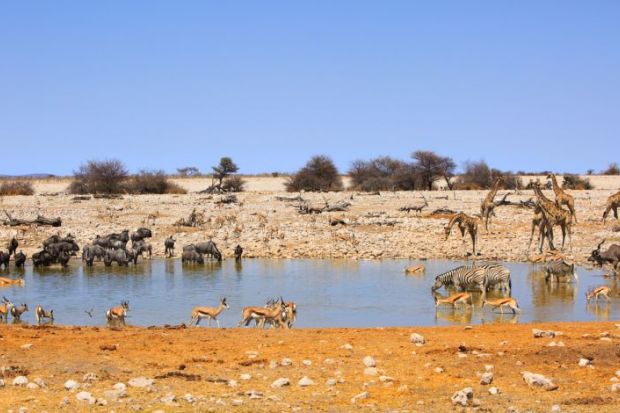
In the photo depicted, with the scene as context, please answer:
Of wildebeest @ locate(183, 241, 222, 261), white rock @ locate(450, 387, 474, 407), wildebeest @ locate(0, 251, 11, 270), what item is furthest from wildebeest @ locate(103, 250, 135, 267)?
white rock @ locate(450, 387, 474, 407)

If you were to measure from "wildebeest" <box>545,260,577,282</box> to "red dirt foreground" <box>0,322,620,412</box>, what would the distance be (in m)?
7.40

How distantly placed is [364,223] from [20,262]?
13.2 meters

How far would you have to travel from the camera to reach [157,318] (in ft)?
56.7

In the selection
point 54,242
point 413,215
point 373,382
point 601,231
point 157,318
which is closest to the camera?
point 373,382

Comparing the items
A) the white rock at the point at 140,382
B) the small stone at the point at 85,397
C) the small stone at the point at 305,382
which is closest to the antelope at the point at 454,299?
the small stone at the point at 305,382

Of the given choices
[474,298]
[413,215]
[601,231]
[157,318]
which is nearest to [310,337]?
[157,318]

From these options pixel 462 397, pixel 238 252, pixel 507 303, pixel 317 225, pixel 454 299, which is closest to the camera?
pixel 462 397

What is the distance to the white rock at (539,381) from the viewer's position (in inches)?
377

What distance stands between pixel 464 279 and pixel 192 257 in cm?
1070

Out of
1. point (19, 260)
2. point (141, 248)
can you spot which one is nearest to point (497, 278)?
point (141, 248)

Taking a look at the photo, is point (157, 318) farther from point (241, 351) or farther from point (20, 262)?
point (20, 262)

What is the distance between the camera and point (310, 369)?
1087 centimetres

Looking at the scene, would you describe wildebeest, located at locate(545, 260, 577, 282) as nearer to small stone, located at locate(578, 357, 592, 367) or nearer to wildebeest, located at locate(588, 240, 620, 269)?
wildebeest, located at locate(588, 240, 620, 269)

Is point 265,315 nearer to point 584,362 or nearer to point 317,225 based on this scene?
point 584,362
